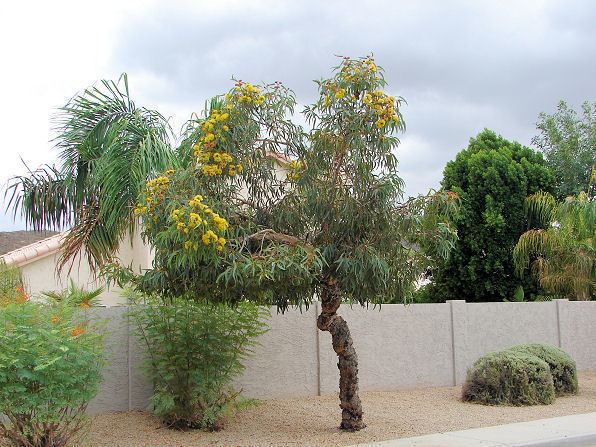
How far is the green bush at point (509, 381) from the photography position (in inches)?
579

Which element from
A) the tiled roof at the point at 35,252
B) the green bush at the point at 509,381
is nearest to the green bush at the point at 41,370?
the green bush at the point at 509,381

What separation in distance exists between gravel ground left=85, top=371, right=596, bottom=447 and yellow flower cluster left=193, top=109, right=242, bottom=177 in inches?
143

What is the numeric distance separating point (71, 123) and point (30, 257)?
782 centimetres

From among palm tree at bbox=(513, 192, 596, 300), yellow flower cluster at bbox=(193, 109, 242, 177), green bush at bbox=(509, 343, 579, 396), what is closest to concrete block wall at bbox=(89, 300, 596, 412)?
palm tree at bbox=(513, 192, 596, 300)

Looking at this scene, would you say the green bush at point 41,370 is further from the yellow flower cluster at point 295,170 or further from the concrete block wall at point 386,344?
the yellow flower cluster at point 295,170

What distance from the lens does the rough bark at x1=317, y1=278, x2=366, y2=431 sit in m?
11.2

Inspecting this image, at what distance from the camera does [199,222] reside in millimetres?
8922

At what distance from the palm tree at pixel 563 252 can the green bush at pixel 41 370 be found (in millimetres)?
14303

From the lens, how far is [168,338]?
1178cm

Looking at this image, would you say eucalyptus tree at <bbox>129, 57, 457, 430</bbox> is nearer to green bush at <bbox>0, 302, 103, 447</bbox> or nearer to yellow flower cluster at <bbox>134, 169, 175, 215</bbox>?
yellow flower cluster at <bbox>134, 169, 175, 215</bbox>

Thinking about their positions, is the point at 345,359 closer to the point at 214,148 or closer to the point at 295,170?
the point at 295,170

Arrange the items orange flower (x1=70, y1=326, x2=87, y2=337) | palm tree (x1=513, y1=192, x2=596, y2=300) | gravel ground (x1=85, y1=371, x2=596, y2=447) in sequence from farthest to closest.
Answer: palm tree (x1=513, y1=192, x2=596, y2=300) < gravel ground (x1=85, y1=371, x2=596, y2=447) < orange flower (x1=70, y1=326, x2=87, y2=337)

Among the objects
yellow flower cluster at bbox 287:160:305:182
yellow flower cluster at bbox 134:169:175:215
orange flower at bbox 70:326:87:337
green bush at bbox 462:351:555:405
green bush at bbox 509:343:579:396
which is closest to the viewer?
orange flower at bbox 70:326:87:337

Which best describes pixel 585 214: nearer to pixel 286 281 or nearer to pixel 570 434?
pixel 570 434
